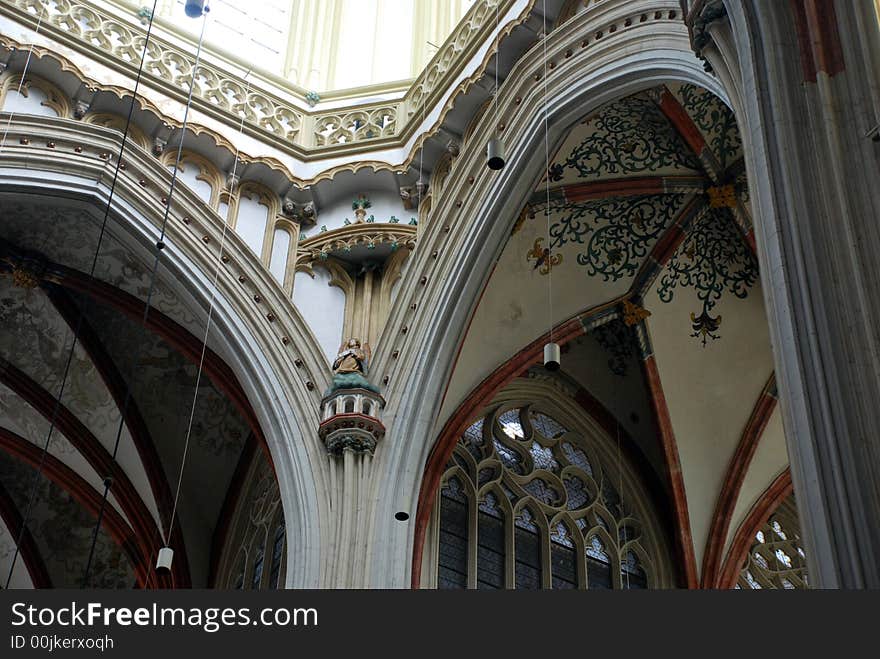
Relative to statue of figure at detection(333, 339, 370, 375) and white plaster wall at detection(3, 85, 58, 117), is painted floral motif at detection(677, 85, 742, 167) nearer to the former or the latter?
statue of figure at detection(333, 339, 370, 375)

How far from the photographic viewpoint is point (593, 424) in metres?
14.3

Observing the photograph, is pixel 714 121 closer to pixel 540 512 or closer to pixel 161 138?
pixel 540 512

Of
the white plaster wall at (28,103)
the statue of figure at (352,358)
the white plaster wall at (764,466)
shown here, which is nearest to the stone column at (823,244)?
the statue of figure at (352,358)

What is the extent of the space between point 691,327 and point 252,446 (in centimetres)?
484

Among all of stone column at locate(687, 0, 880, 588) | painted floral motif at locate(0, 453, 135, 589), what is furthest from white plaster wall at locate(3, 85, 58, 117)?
stone column at locate(687, 0, 880, 588)

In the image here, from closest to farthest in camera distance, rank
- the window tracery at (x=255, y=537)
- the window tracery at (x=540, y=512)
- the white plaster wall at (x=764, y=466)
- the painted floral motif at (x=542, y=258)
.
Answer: the painted floral motif at (x=542, y=258) → the window tracery at (x=540, y=512) → the window tracery at (x=255, y=537) → the white plaster wall at (x=764, y=466)

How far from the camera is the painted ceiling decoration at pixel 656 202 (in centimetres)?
1184

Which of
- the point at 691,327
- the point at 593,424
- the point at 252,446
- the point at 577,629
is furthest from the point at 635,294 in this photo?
the point at 577,629

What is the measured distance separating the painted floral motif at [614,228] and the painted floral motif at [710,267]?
13.6 inches

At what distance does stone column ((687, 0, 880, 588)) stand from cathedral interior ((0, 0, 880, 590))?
179 cm

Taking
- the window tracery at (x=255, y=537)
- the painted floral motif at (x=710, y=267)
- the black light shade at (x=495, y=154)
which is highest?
the painted floral motif at (x=710, y=267)

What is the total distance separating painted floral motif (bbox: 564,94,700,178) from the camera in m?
11.8

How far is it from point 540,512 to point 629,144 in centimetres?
386

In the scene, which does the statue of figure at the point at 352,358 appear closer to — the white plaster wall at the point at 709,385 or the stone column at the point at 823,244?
the white plaster wall at the point at 709,385
